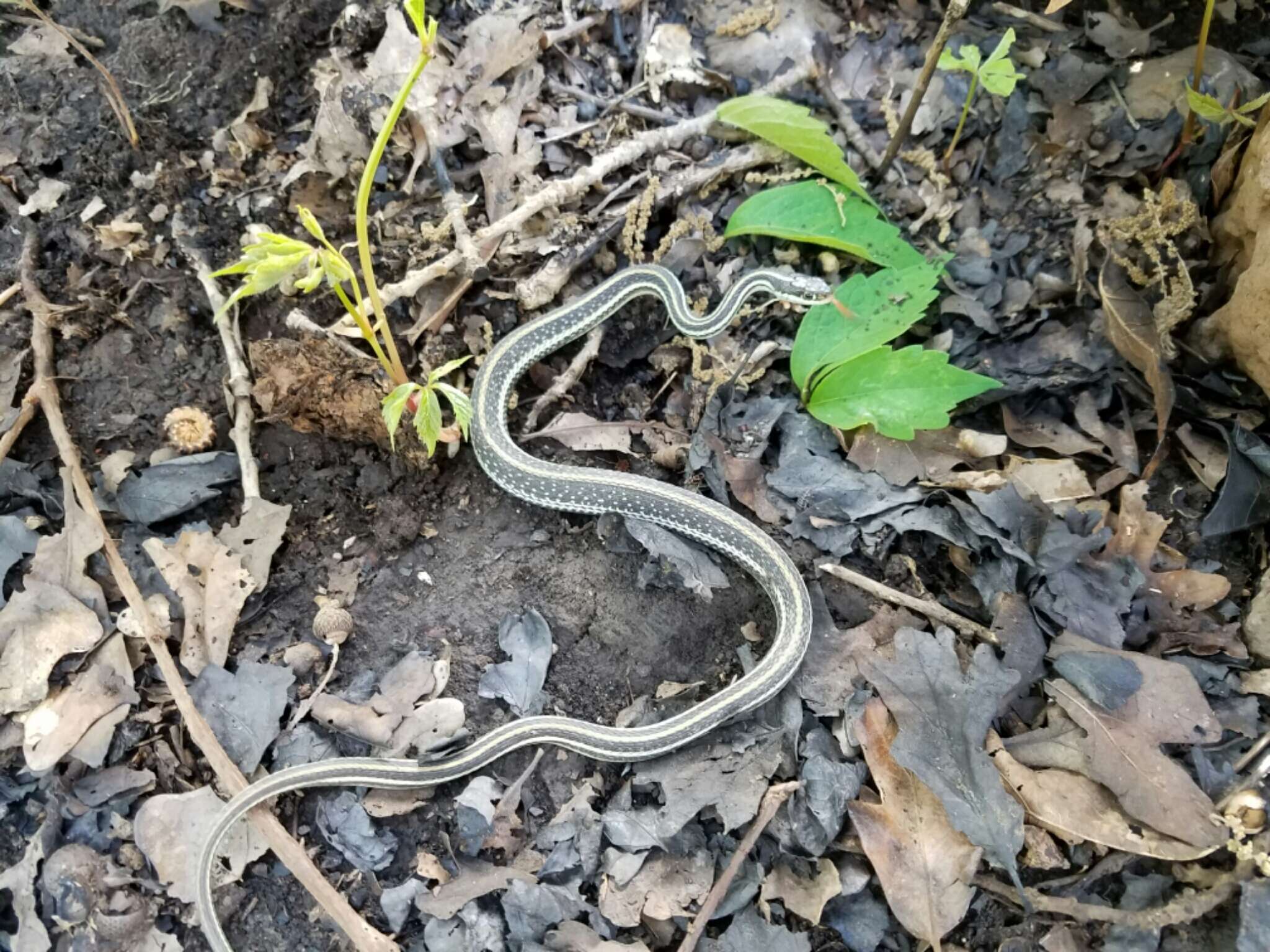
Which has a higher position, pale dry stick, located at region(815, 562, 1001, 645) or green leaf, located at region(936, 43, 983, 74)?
green leaf, located at region(936, 43, 983, 74)

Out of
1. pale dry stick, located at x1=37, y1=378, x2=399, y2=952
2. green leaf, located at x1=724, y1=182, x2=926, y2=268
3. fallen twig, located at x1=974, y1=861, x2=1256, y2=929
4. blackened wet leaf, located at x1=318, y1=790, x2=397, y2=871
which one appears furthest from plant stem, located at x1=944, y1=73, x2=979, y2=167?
pale dry stick, located at x1=37, y1=378, x2=399, y2=952

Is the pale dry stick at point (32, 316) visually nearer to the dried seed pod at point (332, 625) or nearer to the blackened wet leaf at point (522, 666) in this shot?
the dried seed pod at point (332, 625)

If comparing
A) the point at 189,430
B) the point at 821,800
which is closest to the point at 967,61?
the point at 821,800

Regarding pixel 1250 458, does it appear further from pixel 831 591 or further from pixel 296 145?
pixel 296 145

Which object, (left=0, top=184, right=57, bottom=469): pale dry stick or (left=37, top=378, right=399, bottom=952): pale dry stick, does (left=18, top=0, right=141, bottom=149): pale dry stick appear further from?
(left=37, top=378, right=399, bottom=952): pale dry stick

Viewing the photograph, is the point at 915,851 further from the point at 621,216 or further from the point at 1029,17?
the point at 1029,17

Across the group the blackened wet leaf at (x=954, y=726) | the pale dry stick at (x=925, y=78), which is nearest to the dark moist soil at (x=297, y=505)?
the blackened wet leaf at (x=954, y=726)
